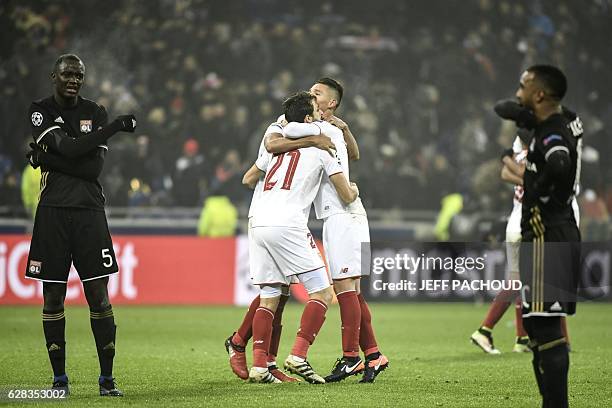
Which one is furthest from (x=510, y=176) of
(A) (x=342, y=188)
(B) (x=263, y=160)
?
(B) (x=263, y=160)

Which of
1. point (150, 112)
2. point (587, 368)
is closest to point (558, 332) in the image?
point (587, 368)

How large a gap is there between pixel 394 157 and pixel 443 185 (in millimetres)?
1075

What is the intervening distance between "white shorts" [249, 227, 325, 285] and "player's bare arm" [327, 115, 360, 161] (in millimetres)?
1009

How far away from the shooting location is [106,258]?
6938mm

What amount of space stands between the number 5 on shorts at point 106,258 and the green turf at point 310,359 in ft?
2.77

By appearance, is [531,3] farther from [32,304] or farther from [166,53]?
[32,304]

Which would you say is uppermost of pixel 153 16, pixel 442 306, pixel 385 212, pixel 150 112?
pixel 153 16

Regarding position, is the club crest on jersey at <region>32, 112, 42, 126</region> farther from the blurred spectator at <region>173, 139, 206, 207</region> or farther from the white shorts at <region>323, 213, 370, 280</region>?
the blurred spectator at <region>173, 139, 206, 207</region>

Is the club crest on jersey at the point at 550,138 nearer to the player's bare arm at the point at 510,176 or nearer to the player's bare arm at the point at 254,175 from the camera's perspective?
the player's bare arm at the point at 510,176

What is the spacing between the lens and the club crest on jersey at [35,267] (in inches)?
269

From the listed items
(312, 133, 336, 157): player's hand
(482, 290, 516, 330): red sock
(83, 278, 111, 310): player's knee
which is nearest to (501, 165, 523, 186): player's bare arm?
(312, 133, 336, 157): player's hand

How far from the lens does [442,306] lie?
17.5 meters

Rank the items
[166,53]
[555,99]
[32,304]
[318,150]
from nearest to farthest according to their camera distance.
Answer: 1. [555,99]
2. [318,150]
3. [32,304]
4. [166,53]

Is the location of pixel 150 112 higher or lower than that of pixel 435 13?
lower
